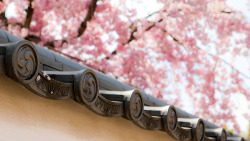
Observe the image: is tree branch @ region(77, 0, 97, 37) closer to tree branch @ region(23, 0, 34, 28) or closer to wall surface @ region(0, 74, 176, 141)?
tree branch @ region(23, 0, 34, 28)

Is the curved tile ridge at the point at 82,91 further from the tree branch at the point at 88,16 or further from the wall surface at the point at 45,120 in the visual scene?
the tree branch at the point at 88,16

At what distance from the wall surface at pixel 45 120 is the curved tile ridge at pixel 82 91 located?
23 cm

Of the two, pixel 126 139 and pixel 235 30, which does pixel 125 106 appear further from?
pixel 235 30

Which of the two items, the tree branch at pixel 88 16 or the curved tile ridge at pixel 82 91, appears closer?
the curved tile ridge at pixel 82 91

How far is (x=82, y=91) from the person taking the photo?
2570 millimetres

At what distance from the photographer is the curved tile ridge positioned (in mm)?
2084

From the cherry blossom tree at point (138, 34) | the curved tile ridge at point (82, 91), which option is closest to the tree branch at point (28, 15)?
the cherry blossom tree at point (138, 34)

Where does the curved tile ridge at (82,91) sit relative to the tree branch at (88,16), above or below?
below

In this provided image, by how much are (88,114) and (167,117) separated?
2.85 feet

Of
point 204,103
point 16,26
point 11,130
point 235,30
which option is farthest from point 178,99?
point 11,130

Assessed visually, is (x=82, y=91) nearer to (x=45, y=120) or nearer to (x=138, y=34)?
(x=45, y=120)

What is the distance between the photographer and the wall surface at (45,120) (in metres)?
2.39

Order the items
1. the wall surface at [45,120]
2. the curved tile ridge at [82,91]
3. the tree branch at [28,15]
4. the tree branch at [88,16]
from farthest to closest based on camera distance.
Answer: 1. the tree branch at [88,16]
2. the tree branch at [28,15]
3. the wall surface at [45,120]
4. the curved tile ridge at [82,91]

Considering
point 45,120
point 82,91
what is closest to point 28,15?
point 45,120
